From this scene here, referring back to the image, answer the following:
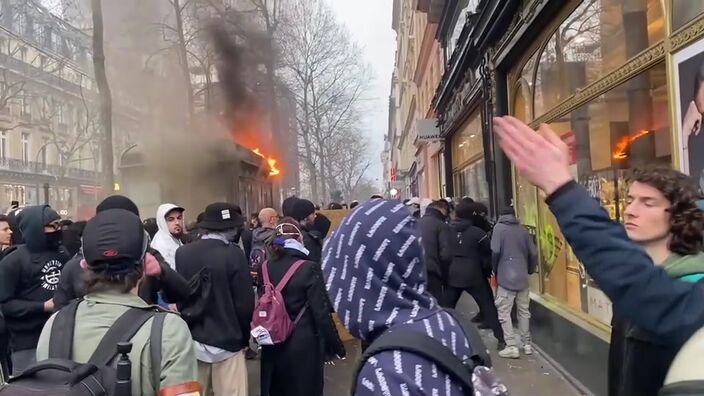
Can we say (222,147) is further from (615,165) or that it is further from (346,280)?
(346,280)

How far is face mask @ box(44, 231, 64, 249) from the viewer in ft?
13.2

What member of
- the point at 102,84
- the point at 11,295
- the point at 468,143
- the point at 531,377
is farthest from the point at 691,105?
the point at 102,84

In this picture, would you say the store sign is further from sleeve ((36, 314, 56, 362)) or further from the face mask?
sleeve ((36, 314, 56, 362))

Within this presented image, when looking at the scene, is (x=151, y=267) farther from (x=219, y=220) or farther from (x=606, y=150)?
(x=606, y=150)

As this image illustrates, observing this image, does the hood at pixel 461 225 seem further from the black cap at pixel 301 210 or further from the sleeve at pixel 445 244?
the black cap at pixel 301 210

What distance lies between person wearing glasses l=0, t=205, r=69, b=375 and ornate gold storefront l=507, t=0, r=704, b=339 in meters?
4.37

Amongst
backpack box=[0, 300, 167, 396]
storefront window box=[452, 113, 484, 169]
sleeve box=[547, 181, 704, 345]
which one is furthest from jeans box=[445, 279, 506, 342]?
backpack box=[0, 300, 167, 396]

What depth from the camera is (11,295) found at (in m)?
3.91

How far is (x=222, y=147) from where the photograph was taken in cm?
1920

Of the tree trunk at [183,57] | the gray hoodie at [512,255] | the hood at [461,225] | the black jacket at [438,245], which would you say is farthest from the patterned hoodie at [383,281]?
the tree trunk at [183,57]

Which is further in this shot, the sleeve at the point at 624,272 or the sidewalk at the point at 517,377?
the sidewalk at the point at 517,377

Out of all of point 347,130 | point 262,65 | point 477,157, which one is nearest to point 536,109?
point 477,157

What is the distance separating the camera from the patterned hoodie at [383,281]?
148 cm

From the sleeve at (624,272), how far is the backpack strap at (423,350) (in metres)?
0.54
